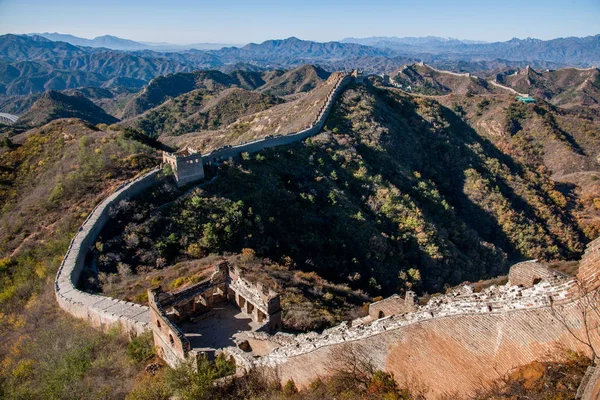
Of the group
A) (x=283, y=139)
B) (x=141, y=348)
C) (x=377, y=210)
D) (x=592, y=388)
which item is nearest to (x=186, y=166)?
(x=283, y=139)

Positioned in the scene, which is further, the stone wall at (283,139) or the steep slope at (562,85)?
the steep slope at (562,85)

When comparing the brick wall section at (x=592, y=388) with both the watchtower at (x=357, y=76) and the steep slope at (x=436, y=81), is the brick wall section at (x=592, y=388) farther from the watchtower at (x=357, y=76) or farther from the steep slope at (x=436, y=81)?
the steep slope at (x=436, y=81)

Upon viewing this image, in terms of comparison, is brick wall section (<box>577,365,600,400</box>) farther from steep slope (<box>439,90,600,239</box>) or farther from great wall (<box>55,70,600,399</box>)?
steep slope (<box>439,90,600,239</box>)

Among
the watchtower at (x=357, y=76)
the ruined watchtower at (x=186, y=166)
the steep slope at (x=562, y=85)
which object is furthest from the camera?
the steep slope at (x=562, y=85)

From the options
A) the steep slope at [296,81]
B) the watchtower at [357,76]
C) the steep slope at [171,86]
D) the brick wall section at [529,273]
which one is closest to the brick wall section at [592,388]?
the brick wall section at [529,273]

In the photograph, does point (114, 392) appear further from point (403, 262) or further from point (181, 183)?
point (403, 262)

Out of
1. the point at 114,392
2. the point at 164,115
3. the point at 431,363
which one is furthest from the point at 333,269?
the point at 164,115
